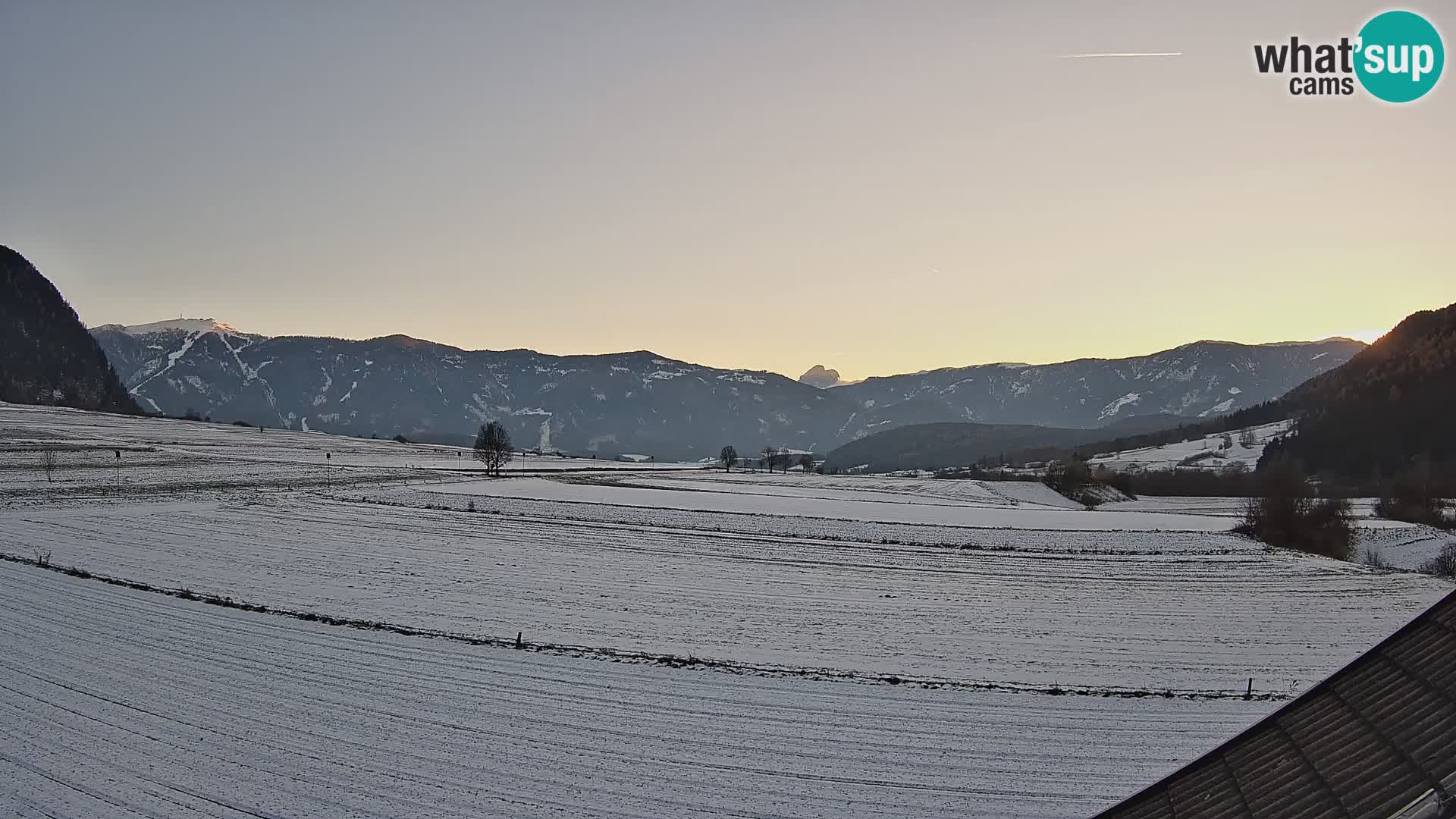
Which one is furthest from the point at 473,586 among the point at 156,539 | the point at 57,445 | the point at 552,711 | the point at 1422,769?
the point at 57,445

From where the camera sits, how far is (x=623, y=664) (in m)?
23.0

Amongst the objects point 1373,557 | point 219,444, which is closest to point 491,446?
point 219,444

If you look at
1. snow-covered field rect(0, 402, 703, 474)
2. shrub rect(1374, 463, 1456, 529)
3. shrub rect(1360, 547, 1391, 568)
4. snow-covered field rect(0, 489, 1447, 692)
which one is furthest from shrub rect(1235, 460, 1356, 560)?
snow-covered field rect(0, 402, 703, 474)

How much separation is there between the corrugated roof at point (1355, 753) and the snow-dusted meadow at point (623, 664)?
932 cm

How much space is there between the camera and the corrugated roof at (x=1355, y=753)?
4496mm

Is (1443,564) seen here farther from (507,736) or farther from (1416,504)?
(507,736)

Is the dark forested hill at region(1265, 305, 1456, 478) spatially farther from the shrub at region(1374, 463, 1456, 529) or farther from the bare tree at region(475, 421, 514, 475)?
the bare tree at region(475, 421, 514, 475)

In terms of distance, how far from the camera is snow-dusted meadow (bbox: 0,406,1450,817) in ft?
49.2

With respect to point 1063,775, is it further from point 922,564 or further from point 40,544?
point 40,544

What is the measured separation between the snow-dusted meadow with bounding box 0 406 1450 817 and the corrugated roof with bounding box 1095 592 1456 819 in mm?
9315

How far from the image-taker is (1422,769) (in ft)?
14.7

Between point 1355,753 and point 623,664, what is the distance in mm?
19951

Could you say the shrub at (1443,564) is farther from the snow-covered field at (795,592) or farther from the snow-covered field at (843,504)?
the snow-covered field at (843,504)

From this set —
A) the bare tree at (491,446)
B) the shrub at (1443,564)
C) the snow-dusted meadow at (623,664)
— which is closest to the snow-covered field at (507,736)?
the snow-dusted meadow at (623,664)
